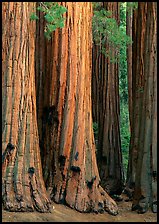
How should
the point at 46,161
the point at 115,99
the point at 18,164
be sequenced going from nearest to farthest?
1. the point at 18,164
2. the point at 46,161
3. the point at 115,99

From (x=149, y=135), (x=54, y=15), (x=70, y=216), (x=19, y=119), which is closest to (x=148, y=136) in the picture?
(x=149, y=135)

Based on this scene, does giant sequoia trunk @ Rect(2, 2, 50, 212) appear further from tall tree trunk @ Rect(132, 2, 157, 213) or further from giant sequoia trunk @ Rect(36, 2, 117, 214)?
tall tree trunk @ Rect(132, 2, 157, 213)

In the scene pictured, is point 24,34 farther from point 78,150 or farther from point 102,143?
point 102,143

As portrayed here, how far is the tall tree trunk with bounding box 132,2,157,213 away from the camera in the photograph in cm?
1006

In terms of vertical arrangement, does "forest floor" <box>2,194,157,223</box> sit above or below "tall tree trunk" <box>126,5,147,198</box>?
below

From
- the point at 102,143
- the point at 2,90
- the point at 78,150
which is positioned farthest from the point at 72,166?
the point at 102,143

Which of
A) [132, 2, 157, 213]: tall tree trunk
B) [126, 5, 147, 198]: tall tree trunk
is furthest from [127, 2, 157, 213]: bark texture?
[126, 5, 147, 198]: tall tree trunk

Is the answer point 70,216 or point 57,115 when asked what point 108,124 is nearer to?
point 57,115

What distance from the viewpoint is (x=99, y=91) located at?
15578 mm

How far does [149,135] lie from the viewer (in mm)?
10242

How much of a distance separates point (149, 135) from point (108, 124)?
4.30 metres

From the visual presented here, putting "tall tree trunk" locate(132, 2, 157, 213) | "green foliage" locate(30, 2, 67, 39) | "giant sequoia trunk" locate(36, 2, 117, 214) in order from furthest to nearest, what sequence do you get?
"tall tree trunk" locate(132, 2, 157, 213)
"giant sequoia trunk" locate(36, 2, 117, 214)
"green foliage" locate(30, 2, 67, 39)

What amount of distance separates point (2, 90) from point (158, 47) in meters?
3.66

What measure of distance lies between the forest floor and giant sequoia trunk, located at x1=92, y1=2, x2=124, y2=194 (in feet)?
11.0
